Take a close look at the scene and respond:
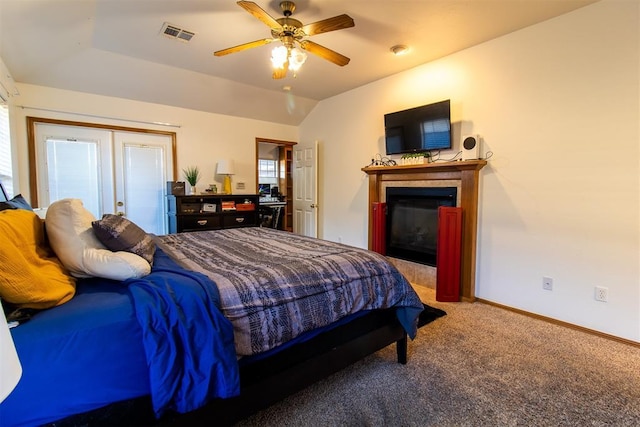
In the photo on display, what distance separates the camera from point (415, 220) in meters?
3.88

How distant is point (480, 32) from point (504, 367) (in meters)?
2.88

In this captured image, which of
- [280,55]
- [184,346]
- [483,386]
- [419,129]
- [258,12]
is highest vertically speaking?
[258,12]

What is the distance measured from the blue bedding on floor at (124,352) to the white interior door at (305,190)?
392 centimetres

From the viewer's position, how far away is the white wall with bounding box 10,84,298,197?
139 inches

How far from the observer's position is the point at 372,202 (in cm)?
418

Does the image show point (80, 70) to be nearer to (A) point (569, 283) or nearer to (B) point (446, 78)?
(B) point (446, 78)

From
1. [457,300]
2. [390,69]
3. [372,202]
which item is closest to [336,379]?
[457,300]

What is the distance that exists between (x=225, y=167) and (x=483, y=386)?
4.13 m

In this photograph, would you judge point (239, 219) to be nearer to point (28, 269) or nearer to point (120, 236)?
point (120, 236)

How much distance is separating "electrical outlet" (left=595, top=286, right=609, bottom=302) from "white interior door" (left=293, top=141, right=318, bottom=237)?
11.7 feet

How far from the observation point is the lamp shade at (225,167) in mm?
4719

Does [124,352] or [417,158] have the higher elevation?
[417,158]

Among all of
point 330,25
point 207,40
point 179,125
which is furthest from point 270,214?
point 330,25

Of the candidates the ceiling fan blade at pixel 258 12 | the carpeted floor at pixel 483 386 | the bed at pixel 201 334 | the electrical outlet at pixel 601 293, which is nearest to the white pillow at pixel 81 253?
the bed at pixel 201 334
